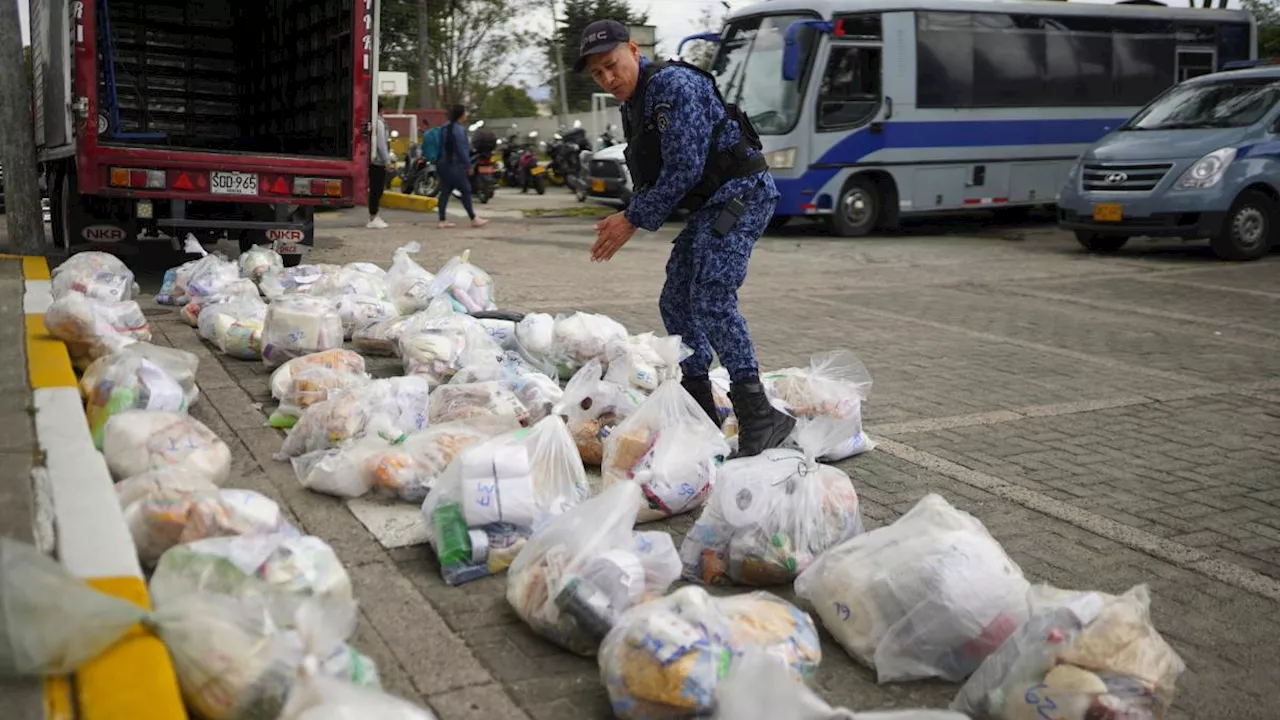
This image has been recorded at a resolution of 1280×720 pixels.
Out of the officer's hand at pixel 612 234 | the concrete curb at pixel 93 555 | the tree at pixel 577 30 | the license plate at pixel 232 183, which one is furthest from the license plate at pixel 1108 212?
the tree at pixel 577 30

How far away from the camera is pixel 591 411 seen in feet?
15.4

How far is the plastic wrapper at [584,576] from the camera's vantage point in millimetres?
Answer: 3047

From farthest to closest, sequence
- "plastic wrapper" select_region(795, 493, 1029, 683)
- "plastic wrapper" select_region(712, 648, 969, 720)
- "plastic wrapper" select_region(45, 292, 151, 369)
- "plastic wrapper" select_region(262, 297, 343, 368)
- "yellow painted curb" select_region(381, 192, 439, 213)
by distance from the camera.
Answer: "yellow painted curb" select_region(381, 192, 439, 213)
"plastic wrapper" select_region(262, 297, 343, 368)
"plastic wrapper" select_region(45, 292, 151, 369)
"plastic wrapper" select_region(795, 493, 1029, 683)
"plastic wrapper" select_region(712, 648, 969, 720)

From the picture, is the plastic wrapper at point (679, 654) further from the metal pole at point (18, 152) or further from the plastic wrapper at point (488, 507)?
the metal pole at point (18, 152)

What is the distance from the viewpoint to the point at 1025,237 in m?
16.1

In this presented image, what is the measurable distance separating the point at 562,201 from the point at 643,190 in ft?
59.6

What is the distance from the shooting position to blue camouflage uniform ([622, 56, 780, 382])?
4.47m

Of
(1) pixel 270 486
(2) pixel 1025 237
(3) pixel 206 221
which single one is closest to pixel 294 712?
(1) pixel 270 486

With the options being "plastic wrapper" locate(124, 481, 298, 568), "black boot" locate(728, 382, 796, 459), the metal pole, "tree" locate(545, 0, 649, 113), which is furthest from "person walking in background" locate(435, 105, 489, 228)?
"tree" locate(545, 0, 649, 113)

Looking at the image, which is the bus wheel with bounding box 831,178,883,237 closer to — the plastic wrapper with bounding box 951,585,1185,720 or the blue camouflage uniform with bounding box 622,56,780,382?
the blue camouflage uniform with bounding box 622,56,780,382

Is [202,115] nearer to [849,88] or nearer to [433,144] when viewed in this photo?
[433,144]

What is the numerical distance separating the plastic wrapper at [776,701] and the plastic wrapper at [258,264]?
653 cm

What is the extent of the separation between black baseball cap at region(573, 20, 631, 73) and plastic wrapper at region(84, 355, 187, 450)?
192 cm

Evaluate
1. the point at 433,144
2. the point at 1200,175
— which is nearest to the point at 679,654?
the point at 1200,175
